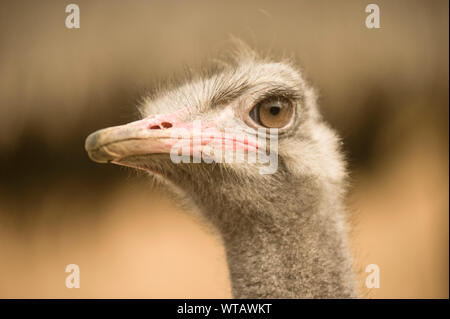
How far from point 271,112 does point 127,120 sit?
1.44 meters

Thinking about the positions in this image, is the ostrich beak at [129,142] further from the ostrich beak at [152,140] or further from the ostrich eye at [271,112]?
the ostrich eye at [271,112]

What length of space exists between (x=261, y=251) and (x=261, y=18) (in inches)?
56.3

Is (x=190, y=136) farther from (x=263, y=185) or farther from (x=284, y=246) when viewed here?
(x=284, y=246)

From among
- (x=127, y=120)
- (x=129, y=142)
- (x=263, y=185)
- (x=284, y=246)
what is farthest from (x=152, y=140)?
(x=127, y=120)

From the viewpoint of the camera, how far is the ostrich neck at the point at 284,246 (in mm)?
1502

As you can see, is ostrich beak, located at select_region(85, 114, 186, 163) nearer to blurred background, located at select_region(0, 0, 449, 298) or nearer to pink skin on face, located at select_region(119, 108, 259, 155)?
pink skin on face, located at select_region(119, 108, 259, 155)

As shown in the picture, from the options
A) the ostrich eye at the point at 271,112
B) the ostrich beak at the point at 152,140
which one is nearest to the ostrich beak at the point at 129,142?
the ostrich beak at the point at 152,140

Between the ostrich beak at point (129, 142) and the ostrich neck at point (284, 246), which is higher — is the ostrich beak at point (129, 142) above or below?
above

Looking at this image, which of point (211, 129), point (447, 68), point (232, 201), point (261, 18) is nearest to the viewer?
point (211, 129)

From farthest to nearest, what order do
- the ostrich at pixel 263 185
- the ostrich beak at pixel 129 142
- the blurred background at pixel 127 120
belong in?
the blurred background at pixel 127 120, the ostrich at pixel 263 185, the ostrich beak at pixel 129 142

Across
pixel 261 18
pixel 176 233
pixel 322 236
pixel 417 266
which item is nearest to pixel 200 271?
pixel 176 233

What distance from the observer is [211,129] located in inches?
56.9

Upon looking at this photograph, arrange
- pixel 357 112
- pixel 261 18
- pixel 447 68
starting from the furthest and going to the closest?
pixel 357 112 → pixel 447 68 → pixel 261 18
